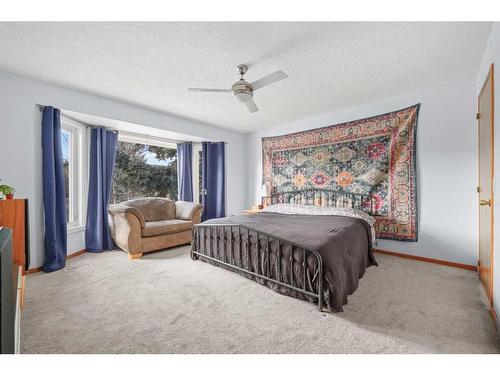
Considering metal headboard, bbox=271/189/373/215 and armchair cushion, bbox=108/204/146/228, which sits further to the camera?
metal headboard, bbox=271/189/373/215

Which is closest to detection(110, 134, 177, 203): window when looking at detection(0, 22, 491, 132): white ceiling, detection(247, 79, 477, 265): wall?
detection(0, 22, 491, 132): white ceiling

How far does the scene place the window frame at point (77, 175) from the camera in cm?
365

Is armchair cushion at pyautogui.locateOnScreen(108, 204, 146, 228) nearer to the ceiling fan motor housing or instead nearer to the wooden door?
the ceiling fan motor housing

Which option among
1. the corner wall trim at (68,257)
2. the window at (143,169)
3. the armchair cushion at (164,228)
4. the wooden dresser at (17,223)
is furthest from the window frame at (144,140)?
the wooden dresser at (17,223)

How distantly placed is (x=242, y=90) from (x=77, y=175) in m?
3.30

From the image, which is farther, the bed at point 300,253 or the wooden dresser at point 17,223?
the wooden dresser at point 17,223

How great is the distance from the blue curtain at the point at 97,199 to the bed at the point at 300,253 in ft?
5.83

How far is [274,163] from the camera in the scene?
4820 millimetres

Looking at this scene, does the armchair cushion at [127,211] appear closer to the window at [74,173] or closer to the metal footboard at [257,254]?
the window at [74,173]

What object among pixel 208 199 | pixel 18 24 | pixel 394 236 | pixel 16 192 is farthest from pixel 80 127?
pixel 394 236

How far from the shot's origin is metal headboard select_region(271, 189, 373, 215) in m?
3.63

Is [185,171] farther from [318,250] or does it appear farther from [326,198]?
Answer: [318,250]

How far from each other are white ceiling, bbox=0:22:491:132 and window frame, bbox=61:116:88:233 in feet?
3.41
